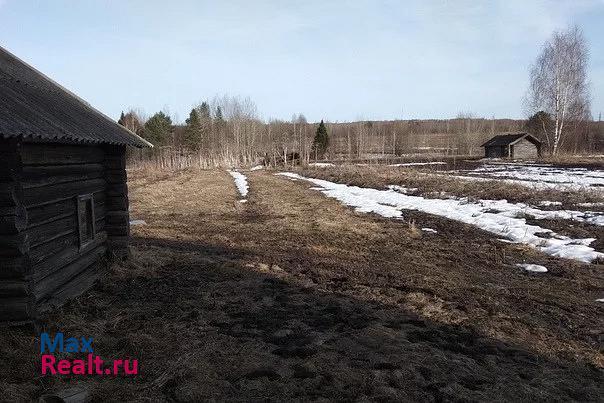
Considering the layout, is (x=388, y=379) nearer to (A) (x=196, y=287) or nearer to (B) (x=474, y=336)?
(B) (x=474, y=336)

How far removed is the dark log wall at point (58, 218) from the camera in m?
5.70

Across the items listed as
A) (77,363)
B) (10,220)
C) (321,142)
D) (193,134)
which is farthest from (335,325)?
(193,134)

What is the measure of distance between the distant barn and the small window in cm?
5231

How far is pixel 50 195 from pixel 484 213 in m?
12.6

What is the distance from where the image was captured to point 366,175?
2969 centimetres

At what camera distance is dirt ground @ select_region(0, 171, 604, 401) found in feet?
14.4

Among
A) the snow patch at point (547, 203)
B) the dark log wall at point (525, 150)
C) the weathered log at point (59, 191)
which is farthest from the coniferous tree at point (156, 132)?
the weathered log at point (59, 191)

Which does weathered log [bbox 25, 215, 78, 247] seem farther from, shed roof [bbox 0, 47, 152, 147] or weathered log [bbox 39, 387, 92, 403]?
weathered log [bbox 39, 387, 92, 403]

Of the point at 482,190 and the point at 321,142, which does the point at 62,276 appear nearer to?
the point at 482,190

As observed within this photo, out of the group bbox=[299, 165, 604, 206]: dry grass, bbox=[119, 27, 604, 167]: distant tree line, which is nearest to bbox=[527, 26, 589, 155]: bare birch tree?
bbox=[119, 27, 604, 167]: distant tree line

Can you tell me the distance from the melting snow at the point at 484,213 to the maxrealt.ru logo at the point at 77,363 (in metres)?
8.93

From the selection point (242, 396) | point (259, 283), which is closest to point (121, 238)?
point (259, 283)

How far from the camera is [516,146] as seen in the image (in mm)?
52531

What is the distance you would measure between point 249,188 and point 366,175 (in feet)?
26.6
